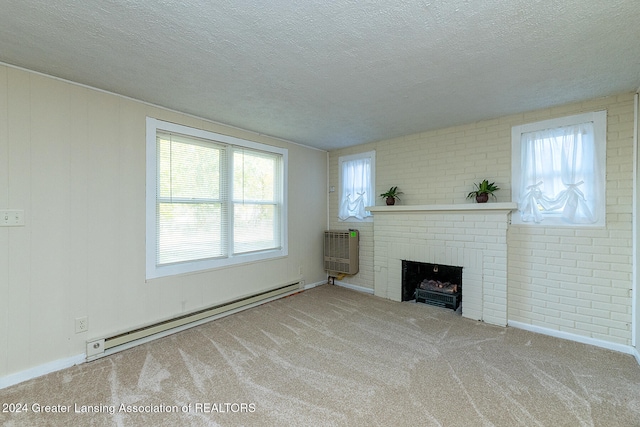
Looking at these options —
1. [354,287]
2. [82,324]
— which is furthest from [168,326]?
[354,287]

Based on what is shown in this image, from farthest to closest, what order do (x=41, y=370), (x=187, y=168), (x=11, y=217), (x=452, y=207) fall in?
(x=452, y=207)
(x=187, y=168)
(x=41, y=370)
(x=11, y=217)

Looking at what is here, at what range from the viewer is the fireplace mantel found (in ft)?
10.4

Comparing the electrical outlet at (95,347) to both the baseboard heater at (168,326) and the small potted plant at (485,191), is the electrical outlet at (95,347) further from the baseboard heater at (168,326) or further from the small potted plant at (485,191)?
the small potted plant at (485,191)

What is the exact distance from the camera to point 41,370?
225 cm

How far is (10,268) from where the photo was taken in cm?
214

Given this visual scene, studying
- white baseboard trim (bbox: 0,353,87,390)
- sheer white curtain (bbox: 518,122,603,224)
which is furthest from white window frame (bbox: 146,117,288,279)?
sheer white curtain (bbox: 518,122,603,224)

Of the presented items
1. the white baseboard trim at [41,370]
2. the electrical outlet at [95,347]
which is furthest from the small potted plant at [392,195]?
the white baseboard trim at [41,370]

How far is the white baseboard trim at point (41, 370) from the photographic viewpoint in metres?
2.11

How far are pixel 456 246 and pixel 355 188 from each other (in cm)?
184

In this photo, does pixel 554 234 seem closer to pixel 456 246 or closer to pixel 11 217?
pixel 456 246

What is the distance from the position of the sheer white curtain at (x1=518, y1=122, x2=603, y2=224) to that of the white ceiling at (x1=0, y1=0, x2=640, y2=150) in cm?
40

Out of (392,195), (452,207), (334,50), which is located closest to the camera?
(334,50)

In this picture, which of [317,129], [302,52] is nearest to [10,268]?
[302,52]

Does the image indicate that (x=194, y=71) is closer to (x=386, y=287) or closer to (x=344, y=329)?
(x=344, y=329)
